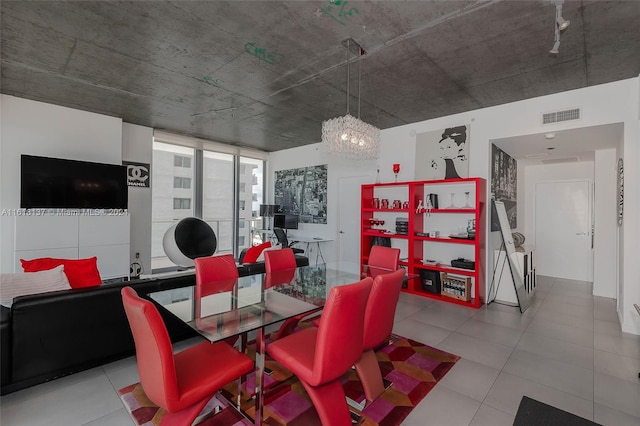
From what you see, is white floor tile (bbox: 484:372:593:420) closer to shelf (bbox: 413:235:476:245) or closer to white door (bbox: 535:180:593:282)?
shelf (bbox: 413:235:476:245)

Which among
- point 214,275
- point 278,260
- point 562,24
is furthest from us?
point 278,260

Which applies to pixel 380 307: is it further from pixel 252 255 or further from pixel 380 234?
pixel 380 234

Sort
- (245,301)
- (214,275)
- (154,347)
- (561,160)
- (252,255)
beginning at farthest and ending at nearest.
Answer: (561,160) → (252,255) → (214,275) → (245,301) → (154,347)

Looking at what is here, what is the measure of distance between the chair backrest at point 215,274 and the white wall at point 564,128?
3.51 m

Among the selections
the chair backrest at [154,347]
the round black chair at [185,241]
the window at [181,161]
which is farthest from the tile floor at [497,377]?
the window at [181,161]

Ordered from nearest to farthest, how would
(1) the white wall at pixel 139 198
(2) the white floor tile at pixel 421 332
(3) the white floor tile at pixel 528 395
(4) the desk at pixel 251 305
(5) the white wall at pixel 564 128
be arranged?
(4) the desk at pixel 251 305 < (3) the white floor tile at pixel 528 395 < (2) the white floor tile at pixel 421 332 < (5) the white wall at pixel 564 128 < (1) the white wall at pixel 139 198

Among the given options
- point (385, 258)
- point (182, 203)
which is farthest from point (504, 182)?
point (182, 203)

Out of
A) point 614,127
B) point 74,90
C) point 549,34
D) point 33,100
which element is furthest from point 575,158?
point 33,100

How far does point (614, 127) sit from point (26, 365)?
241 inches

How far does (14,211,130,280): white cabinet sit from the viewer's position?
13.6ft

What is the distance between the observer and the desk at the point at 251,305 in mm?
1743

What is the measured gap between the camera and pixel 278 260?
134 inches

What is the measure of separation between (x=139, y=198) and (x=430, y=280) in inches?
212

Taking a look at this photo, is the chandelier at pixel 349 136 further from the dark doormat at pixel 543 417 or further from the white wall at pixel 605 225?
the white wall at pixel 605 225
